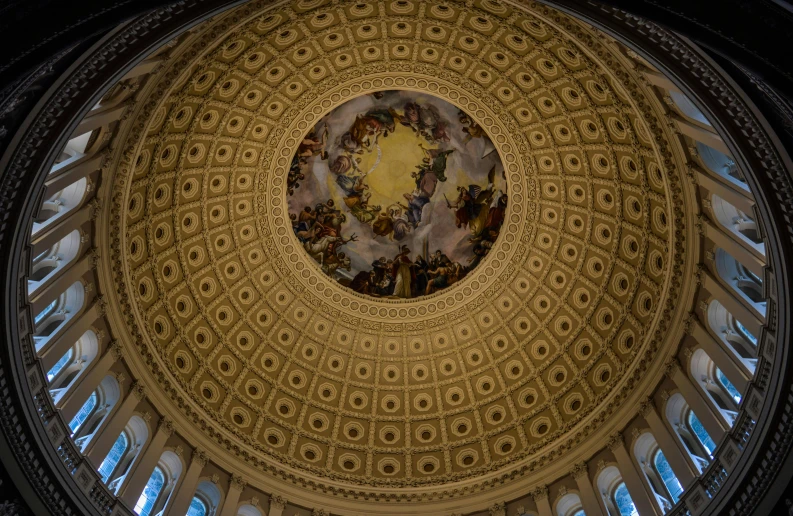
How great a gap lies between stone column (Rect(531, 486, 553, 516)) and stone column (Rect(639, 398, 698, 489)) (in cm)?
441

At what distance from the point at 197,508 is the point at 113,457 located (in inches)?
148

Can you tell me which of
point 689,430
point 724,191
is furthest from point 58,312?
point 689,430

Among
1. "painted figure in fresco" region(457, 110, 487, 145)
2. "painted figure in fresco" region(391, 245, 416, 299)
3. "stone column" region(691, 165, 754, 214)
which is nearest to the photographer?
"stone column" region(691, 165, 754, 214)

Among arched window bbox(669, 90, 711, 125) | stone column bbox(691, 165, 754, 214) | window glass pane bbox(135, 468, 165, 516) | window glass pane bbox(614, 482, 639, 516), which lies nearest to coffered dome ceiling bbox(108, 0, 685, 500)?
A: arched window bbox(669, 90, 711, 125)

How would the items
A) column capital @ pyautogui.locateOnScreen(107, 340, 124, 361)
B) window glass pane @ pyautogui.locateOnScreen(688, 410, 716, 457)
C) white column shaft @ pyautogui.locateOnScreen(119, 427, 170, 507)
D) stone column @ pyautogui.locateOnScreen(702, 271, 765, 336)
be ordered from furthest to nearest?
1. column capital @ pyautogui.locateOnScreen(107, 340, 124, 361)
2. white column shaft @ pyautogui.locateOnScreen(119, 427, 170, 507)
3. window glass pane @ pyautogui.locateOnScreen(688, 410, 716, 457)
4. stone column @ pyautogui.locateOnScreen(702, 271, 765, 336)

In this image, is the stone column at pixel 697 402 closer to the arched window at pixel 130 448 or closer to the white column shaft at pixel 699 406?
the white column shaft at pixel 699 406

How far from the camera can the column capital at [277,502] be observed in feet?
81.3

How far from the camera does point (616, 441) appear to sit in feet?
76.9

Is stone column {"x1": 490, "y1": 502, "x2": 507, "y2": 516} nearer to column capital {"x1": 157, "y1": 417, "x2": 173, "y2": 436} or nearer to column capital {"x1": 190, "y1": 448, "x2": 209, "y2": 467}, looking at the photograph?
column capital {"x1": 190, "y1": 448, "x2": 209, "y2": 467}

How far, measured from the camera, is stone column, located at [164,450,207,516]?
2139 cm

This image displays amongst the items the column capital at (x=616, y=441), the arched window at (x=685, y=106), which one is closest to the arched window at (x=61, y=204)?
the arched window at (x=685, y=106)

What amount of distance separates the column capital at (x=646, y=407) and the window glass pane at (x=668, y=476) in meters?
1.29

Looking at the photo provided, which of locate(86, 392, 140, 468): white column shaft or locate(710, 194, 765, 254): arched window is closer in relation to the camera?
locate(710, 194, 765, 254): arched window

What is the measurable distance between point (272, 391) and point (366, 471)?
16.5ft
